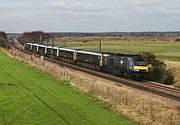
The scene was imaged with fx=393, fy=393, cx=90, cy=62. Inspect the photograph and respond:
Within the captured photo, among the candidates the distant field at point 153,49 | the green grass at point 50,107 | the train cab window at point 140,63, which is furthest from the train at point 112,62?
the distant field at point 153,49

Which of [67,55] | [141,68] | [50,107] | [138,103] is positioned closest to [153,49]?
[67,55]

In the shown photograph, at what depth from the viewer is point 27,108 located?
2623 cm

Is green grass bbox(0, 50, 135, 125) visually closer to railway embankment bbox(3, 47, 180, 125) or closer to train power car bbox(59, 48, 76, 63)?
railway embankment bbox(3, 47, 180, 125)

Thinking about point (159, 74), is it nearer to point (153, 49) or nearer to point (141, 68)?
point (141, 68)

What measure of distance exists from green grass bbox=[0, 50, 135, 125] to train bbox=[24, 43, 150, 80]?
8.43 m

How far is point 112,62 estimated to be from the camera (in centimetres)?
4778

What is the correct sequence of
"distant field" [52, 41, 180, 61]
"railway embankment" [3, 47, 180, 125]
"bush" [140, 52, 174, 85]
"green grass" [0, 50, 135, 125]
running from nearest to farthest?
"green grass" [0, 50, 135, 125] < "railway embankment" [3, 47, 180, 125] < "bush" [140, 52, 174, 85] < "distant field" [52, 41, 180, 61]

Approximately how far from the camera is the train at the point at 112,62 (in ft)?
140

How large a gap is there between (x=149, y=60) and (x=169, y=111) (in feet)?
86.5

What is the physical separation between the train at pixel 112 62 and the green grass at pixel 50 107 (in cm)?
843

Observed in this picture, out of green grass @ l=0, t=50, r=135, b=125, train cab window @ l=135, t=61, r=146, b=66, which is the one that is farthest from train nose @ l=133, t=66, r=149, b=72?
green grass @ l=0, t=50, r=135, b=125

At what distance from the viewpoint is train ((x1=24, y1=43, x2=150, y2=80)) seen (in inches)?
1683

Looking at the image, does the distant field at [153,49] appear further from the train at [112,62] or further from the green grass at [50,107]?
the green grass at [50,107]

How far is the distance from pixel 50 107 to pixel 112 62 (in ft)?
72.6
